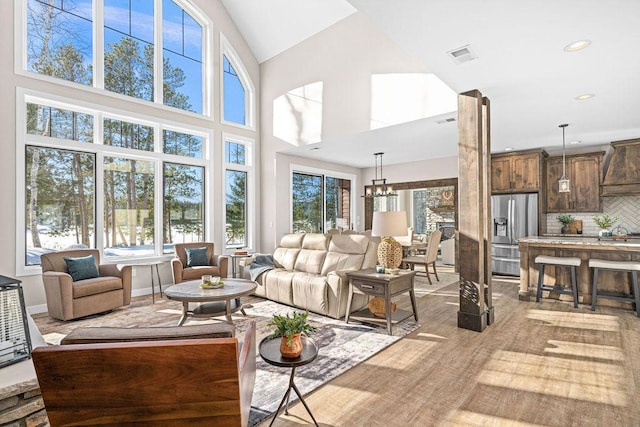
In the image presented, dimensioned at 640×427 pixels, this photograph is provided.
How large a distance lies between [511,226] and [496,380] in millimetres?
4980

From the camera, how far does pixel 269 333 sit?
3605mm

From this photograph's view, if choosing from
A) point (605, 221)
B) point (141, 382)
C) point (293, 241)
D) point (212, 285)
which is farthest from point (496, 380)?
point (605, 221)

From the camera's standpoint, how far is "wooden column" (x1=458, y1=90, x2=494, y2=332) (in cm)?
365

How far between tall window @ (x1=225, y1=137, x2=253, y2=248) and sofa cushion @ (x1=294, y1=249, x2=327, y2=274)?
8.16 ft

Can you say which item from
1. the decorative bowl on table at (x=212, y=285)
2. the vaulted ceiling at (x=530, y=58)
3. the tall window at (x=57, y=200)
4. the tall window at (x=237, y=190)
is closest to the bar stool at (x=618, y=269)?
the vaulted ceiling at (x=530, y=58)

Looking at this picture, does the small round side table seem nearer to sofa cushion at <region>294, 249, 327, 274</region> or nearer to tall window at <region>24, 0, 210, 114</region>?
sofa cushion at <region>294, 249, 327, 274</region>

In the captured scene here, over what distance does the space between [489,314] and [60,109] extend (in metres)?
6.50

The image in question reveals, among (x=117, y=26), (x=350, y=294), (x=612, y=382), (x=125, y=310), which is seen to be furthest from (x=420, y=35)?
(x=117, y=26)

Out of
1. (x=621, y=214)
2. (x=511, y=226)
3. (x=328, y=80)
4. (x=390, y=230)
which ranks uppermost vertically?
(x=328, y=80)

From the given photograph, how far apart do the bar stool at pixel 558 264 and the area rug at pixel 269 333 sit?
63.5 inches

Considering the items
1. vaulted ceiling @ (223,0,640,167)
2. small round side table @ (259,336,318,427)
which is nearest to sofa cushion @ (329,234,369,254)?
vaulted ceiling @ (223,0,640,167)

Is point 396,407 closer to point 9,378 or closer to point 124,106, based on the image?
point 9,378

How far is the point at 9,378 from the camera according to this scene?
1224 millimetres

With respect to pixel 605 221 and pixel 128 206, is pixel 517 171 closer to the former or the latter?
pixel 605 221
